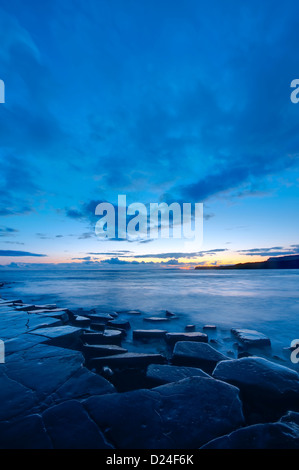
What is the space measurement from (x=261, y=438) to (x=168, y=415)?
0.65 metres

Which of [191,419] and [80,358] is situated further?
[80,358]

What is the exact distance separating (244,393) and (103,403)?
4.57ft

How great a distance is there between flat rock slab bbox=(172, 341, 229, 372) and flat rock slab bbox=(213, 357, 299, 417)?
0.32m

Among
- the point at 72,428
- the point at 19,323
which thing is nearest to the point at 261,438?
the point at 72,428

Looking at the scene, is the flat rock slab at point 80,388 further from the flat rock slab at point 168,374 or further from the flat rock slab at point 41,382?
the flat rock slab at point 168,374

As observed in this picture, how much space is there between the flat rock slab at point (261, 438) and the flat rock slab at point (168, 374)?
80cm

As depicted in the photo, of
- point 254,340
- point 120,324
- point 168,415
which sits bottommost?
point 120,324

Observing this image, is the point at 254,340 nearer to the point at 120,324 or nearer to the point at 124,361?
the point at 124,361

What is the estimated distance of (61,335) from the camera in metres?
3.13

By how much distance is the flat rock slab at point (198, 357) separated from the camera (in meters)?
2.62

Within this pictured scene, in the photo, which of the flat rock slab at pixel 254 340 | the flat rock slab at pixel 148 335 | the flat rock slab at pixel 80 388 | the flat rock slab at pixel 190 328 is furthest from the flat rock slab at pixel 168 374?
the flat rock slab at pixel 190 328
